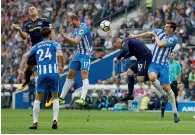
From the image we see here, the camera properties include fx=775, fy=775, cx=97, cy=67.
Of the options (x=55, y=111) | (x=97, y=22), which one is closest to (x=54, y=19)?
(x=97, y=22)

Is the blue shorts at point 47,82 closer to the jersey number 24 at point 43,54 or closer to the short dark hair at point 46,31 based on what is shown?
the jersey number 24 at point 43,54

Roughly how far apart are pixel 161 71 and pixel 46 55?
5.07 meters

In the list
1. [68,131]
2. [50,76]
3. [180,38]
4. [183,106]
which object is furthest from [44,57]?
[180,38]

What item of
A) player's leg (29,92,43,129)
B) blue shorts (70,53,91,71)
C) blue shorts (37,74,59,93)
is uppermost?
blue shorts (70,53,91,71)

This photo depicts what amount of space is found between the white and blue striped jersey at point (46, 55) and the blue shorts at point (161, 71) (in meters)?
4.79

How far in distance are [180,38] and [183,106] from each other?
18.6ft

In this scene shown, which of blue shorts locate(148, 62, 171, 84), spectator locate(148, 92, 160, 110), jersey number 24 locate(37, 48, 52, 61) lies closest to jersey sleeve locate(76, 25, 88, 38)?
blue shorts locate(148, 62, 171, 84)

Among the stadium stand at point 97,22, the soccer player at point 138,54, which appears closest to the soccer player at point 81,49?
the soccer player at point 138,54

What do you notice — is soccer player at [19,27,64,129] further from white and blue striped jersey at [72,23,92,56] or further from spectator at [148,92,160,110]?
spectator at [148,92,160,110]

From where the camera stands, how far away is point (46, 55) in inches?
727

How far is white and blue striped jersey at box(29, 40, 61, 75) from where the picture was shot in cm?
1842

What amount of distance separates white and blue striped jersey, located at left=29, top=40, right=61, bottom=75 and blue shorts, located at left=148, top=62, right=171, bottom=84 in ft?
15.7

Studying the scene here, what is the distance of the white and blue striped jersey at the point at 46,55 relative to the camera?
18.4 metres

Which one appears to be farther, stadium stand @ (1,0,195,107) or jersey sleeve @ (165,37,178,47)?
stadium stand @ (1,0,195,107)
